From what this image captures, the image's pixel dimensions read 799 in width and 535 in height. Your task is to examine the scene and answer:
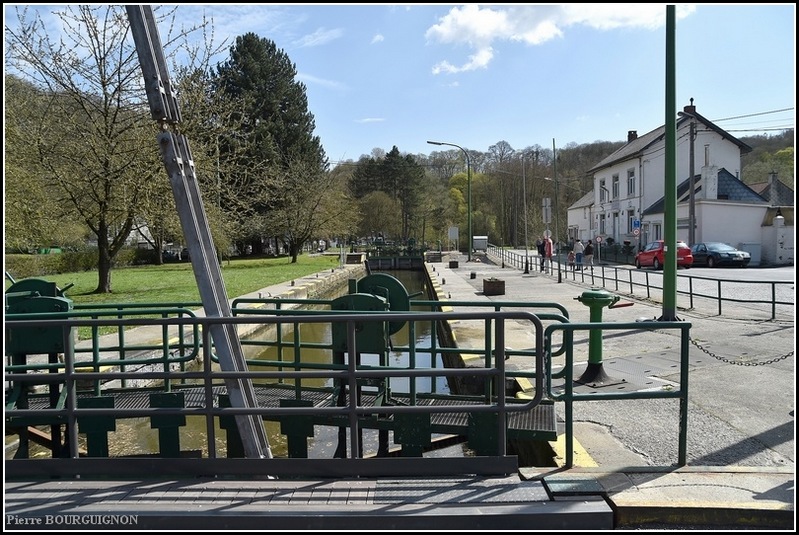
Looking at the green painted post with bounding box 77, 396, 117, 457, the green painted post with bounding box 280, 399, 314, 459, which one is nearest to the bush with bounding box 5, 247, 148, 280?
the green painted post with bounding box 77, 396, 117, 457

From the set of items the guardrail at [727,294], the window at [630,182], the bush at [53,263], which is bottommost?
the guardrail at [727,294]

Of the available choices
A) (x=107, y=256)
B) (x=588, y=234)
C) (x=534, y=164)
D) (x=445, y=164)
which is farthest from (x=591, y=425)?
(x=445, y=164)

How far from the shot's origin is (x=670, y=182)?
1099 cm

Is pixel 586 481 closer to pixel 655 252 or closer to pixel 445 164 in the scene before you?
pixel 655 252

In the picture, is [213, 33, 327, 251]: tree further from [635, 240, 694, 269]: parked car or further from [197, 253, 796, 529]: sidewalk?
[197, 253, 796, 529]: sidewalk

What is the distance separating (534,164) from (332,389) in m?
69.7

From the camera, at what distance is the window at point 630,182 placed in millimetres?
45906

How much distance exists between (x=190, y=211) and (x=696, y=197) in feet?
129

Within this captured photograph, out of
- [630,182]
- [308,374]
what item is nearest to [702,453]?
[308,374]

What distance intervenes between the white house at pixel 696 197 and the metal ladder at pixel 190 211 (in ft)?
82.6

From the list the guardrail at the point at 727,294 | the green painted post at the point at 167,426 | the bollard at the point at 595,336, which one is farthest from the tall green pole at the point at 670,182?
the green painted post at the point at 167,426

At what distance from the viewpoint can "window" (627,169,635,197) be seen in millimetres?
45906

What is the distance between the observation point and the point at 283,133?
1986 inches

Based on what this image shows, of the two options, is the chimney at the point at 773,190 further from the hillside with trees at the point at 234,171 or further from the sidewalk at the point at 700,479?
the sidewalk at the point at 700,479
